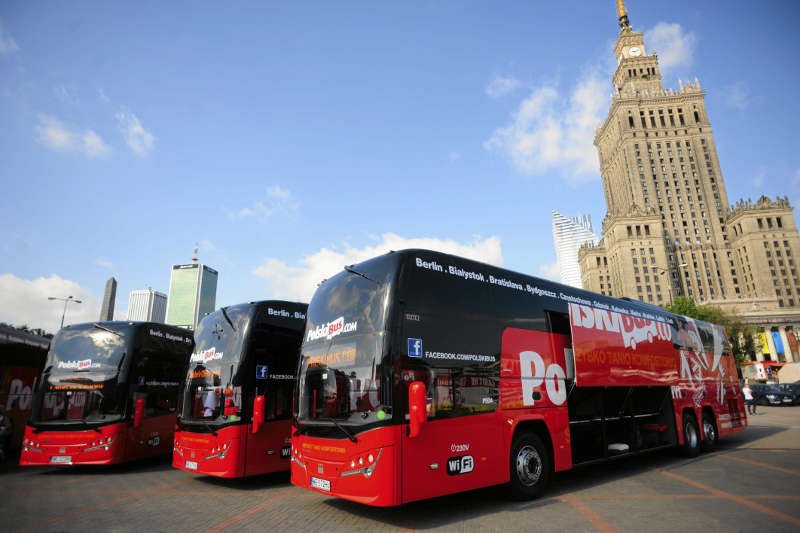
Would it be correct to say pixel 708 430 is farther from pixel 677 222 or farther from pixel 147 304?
pixel 147 304

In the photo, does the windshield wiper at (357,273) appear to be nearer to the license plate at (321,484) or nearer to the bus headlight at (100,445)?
the license plate at (321,484)

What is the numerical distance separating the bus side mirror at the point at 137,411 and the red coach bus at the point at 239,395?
2.11 metres

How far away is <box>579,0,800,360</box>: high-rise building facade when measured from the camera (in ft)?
386

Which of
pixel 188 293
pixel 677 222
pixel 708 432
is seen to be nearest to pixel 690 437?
pixel 708 432

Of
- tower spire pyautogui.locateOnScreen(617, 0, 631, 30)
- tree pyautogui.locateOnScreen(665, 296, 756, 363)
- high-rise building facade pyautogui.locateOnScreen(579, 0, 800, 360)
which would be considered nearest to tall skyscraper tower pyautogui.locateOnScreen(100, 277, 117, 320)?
tree pyautogui.locateOnScreen(665, 296, 756, 363)

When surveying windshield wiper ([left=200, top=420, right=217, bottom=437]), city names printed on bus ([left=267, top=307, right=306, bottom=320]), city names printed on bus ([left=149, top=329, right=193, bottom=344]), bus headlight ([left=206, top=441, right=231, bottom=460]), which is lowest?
bus headlight ([left=206, top=441, right=231, bottom=460])

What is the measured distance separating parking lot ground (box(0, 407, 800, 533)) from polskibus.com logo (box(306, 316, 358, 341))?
271 centimetres

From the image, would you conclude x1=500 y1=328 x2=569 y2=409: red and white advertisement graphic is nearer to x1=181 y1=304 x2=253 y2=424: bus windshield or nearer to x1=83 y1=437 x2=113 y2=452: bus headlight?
x1=181 y1=304 x2=253 y2=424: bus windshield

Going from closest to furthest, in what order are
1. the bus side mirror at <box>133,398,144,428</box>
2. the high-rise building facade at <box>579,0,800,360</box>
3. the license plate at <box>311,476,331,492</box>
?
the license plate at <box>311,476,331,492</box> < the bus side mirror at <box>133,398,144,428</box> < the high-rise building facade at <box>579,0,800,360</box>

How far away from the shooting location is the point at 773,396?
105 ft

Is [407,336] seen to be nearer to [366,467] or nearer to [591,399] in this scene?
[366,467]

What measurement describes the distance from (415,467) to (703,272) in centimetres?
14579

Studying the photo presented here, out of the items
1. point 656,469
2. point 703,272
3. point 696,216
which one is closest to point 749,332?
point 703,272

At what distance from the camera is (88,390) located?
11.0 metres
